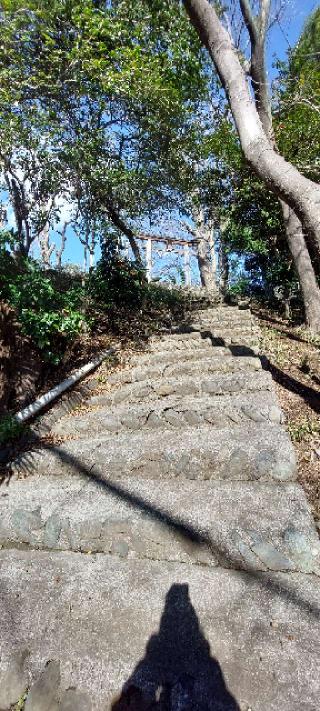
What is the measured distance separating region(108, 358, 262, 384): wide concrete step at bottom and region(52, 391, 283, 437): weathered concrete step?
2.78ft

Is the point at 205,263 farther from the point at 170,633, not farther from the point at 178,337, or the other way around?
the point at 170,633

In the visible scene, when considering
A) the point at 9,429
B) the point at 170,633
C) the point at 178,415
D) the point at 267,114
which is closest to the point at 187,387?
the point at 178,415

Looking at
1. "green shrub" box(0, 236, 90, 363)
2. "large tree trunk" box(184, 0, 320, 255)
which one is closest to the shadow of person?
"large tree trunk" box(184, 0, 320, 255)

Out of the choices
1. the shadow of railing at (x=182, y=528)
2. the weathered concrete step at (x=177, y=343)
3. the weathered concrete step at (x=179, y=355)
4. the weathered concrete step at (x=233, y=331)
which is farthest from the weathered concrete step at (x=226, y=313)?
the shadow of railing at (x=182, y=528)

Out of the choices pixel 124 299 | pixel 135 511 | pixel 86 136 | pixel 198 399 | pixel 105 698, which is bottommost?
pixel 105 698

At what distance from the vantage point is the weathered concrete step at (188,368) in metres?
5.22

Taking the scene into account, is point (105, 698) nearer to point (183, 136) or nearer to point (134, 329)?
point (134, 329)

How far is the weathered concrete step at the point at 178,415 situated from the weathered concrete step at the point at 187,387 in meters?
0.22

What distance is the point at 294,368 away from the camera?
18.1 ft

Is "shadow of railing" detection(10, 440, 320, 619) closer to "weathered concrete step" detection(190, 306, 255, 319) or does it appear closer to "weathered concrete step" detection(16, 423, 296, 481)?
"weathered concrete step" detection(16, 423, 296, 481)

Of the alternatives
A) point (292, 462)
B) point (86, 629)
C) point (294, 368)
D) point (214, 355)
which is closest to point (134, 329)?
point (214, 355)

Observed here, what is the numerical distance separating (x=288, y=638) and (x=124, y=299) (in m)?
7.90

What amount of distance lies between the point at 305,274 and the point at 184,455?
571cm

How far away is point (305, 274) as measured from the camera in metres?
7.44
